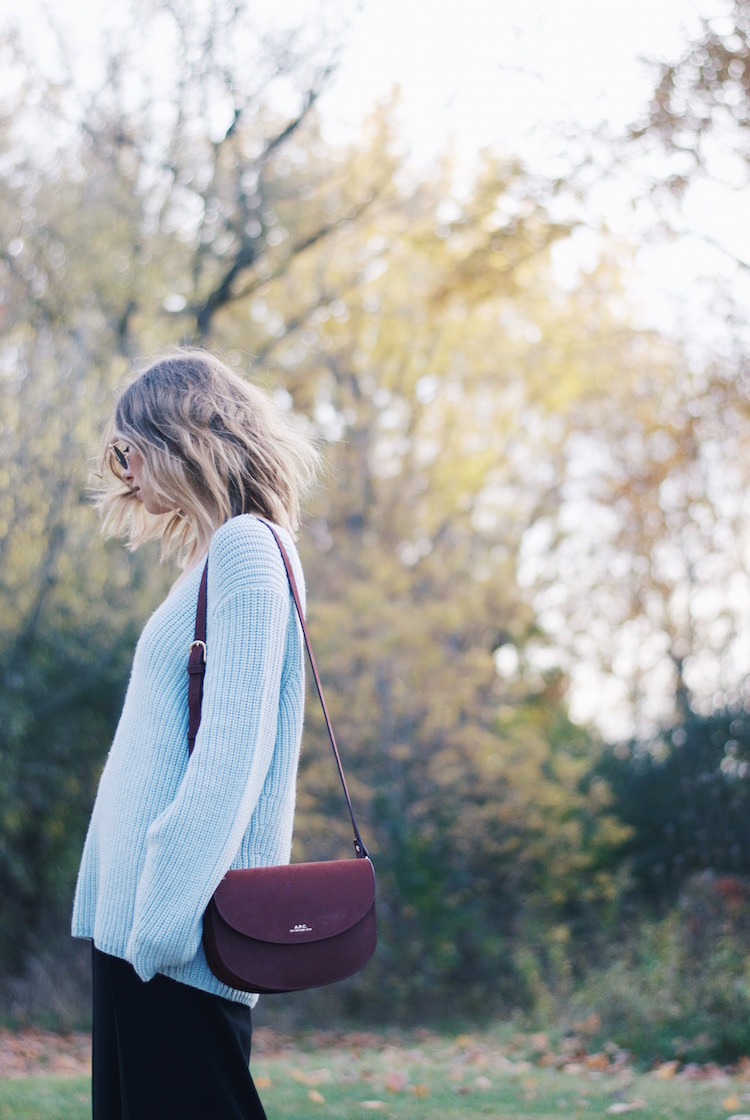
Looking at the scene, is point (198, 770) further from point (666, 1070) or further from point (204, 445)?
point (666, 1070)

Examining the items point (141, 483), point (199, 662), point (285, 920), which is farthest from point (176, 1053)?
point (141, 483)

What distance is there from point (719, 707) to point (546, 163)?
5258mm

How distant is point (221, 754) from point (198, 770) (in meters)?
0.05

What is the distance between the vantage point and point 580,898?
1124 centimetres

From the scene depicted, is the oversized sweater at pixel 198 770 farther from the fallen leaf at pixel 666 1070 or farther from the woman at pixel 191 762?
the fallen leaf at pixel 666 1070

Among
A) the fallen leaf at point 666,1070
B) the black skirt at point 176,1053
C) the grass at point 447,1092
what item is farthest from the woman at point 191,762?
the fallen leaf at point 666,1070

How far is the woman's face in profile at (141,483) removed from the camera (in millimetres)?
2139

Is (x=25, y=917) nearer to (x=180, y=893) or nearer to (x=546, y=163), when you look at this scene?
(x=546, y=163)

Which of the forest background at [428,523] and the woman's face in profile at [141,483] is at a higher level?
the woman's face in profile at [141,483]

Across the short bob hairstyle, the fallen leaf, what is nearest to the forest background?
the fallen leaf

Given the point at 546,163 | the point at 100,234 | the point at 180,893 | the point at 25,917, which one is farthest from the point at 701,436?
the point at 180,893

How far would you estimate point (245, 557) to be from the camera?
1.97m

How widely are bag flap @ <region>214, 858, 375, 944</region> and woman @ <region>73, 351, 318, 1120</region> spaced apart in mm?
55

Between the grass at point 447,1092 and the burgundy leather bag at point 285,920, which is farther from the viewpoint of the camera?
the grass at point 447,1092
